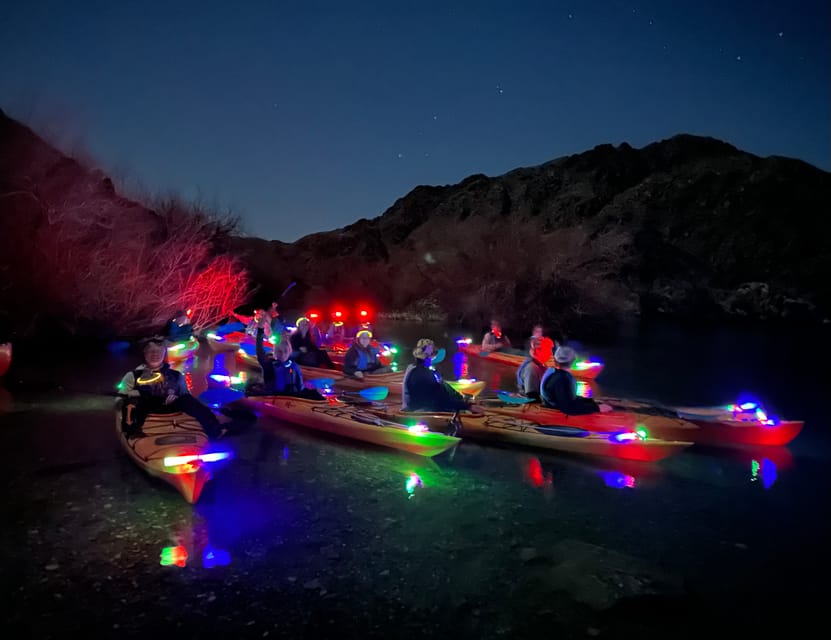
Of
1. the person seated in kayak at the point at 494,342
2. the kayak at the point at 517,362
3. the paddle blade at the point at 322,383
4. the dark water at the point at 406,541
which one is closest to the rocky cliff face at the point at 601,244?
the kayak at the point at 517,362

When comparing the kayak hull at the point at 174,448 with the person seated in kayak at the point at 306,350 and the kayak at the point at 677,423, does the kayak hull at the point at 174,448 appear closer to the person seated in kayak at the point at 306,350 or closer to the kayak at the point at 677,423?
the kayak at the point at 677,423

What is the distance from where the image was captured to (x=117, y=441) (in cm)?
923

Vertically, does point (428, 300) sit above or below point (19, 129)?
below

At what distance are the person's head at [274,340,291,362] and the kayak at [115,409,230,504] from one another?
2608 mm

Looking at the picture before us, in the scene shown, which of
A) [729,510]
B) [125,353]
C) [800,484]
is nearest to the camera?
[729,510]

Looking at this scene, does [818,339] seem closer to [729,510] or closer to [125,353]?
[729,510]

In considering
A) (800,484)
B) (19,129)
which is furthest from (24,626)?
(19,129)

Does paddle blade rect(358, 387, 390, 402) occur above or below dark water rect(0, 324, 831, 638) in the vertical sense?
above

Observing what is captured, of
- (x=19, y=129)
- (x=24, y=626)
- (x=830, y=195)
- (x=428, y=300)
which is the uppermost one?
(x=830, y=195)

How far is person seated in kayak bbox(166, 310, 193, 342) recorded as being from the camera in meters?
18.4

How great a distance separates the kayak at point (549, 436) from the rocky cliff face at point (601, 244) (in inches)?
1039

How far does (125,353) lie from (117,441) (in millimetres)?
13816

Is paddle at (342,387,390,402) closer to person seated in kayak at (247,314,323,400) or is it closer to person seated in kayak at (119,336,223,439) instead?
person seated in kayak at (247,314,323,400)

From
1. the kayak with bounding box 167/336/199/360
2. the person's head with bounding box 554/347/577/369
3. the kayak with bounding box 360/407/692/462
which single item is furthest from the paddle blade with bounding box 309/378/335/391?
the kayak with bounding box 167/336/199/360
